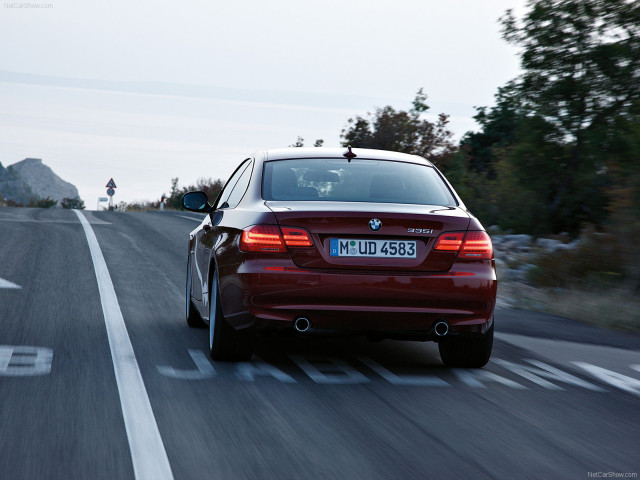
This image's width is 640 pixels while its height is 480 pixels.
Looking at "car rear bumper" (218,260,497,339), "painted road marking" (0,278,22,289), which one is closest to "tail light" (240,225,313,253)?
"car rear bumper" (218,260,497,339)

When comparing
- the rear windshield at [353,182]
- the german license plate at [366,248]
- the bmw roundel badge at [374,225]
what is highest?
the rear windshield at [353,182]

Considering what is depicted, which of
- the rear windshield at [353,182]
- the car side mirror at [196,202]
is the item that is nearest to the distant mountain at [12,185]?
the car side mirror at [196,202]

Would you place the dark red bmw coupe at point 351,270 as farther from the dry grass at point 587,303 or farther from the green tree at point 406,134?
the green tree at point 406,134

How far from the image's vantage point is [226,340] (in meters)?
6.65

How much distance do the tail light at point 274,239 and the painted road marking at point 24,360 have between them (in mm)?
1566

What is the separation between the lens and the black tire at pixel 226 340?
6.62 meters

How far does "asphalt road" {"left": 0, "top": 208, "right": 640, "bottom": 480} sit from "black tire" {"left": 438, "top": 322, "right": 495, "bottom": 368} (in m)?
0.14

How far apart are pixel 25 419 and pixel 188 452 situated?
1029mm

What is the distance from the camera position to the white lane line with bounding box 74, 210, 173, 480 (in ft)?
13.6

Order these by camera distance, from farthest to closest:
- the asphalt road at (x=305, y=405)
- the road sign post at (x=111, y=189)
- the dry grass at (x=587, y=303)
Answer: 1. the road sign post at (x=111, y=189)
2. the dry grass at (x=587, y=303)
3. the asphalt road at (x=305, y=405)

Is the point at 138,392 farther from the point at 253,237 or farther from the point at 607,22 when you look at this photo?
the point at 607,22

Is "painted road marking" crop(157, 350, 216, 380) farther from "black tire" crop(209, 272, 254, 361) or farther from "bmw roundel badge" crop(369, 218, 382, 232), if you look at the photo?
"bmw roundel badge" crop(369, 218, 382, 232)

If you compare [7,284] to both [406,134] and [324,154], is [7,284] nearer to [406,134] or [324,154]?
[324,154]

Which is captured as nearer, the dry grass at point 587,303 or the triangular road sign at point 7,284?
the dry grass at point 587,303
